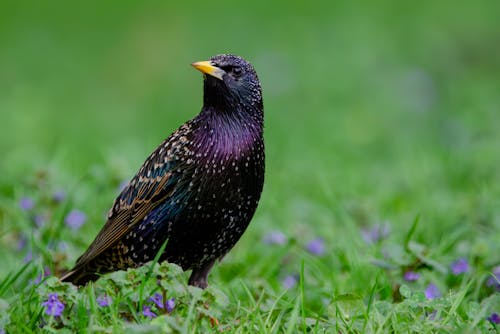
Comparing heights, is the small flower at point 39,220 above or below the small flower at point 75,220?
below

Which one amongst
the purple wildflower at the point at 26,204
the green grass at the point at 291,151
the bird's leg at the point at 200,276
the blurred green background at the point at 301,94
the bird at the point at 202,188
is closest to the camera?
the green grass at the point at 291,151

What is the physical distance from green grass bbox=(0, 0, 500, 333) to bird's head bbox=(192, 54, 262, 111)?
0.77 metres

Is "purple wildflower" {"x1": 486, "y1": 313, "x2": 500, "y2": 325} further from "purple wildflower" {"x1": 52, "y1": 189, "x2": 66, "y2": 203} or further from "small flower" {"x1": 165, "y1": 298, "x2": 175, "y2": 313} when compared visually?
"purple wildflower" {"x1": 52, "y1": 189, "x2": 66, "y2": 203}

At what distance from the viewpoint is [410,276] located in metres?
4.48

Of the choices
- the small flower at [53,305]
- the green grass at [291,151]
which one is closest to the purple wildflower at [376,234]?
the green grass at [291,151]

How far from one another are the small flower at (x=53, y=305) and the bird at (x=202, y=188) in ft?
2.08

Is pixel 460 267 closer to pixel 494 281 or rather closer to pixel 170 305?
pixel 494 281

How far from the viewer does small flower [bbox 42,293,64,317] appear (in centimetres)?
361

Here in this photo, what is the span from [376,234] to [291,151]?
7.88 feet

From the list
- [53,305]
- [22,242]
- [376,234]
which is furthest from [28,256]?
[376,234]

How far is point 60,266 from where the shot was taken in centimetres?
474

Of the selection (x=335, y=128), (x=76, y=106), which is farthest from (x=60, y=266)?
(x=76, y=106)

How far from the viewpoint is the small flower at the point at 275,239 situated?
16.9 feet

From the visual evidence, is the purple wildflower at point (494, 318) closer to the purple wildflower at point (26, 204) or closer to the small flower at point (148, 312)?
the small flower at point (148, 312)
